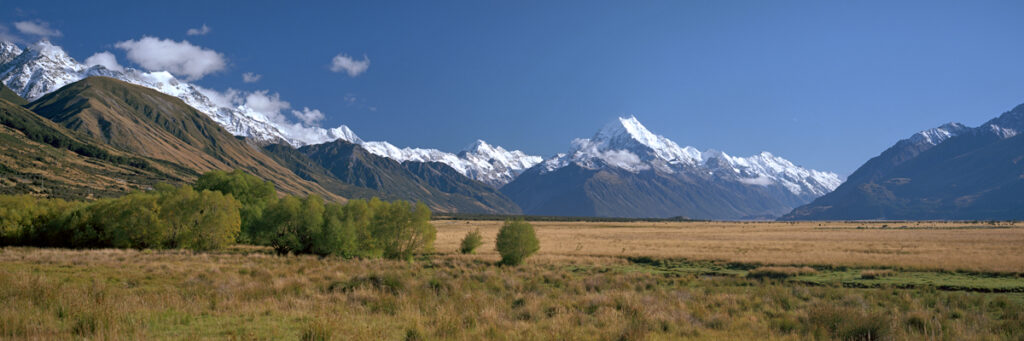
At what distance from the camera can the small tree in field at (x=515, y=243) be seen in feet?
142

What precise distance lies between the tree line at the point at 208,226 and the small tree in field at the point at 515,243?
25.7 feet

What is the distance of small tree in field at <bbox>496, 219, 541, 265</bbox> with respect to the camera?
1706 inches

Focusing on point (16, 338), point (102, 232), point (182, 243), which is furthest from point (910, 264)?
point (102, 232)

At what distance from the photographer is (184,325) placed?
12.4m

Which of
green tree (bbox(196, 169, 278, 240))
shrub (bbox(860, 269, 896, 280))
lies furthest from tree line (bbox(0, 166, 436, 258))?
shrub (bbox(860, 269, 896, 280))

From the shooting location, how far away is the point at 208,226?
154ft

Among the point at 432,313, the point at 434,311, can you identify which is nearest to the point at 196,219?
the point at 434,311

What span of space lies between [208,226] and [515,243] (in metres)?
29.9

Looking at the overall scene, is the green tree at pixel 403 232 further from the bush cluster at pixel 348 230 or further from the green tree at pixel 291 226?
the green tree at pixel 291 226

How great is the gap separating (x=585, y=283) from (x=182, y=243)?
4249cm

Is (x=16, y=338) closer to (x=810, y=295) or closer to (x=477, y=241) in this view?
(x=810, y=295)

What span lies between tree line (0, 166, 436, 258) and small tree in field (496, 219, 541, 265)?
7.85 m

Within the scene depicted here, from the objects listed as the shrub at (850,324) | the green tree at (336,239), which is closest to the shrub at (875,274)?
the shrub at (850,324)

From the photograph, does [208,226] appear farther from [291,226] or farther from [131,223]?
[291,226]
